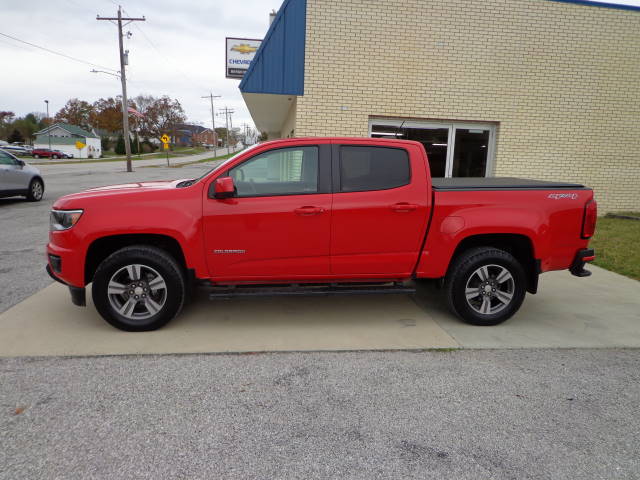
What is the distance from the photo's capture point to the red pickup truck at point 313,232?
13.8 feet

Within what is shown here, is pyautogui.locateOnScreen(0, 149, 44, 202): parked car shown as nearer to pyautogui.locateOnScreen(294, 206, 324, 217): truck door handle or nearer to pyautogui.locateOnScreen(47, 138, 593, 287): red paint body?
pyautogui.locateOnScreen(47, 138, 593, 287): red paint body

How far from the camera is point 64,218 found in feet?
13.8

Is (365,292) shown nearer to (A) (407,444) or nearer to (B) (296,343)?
(B) (296,343)

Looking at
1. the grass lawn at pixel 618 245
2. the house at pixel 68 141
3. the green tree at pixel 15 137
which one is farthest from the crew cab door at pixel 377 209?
the green tree at pixel 15 137

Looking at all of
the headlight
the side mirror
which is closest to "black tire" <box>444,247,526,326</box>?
the side mirror

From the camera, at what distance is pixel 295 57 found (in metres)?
9.29

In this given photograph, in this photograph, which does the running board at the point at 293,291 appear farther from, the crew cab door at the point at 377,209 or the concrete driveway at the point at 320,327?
the concrete driveway at the point at 320,327

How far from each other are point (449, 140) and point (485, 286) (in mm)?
6350

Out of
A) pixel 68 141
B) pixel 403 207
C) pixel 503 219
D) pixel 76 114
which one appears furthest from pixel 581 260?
pixel 76 114

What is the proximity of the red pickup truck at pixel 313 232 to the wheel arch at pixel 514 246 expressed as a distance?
0.02 metres

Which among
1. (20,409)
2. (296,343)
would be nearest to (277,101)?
(296,343)

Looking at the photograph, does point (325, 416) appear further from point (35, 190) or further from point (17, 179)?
point (35, 190)

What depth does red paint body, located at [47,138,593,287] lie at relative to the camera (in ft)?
13.8

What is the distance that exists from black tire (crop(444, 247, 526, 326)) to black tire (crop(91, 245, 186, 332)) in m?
2.72
